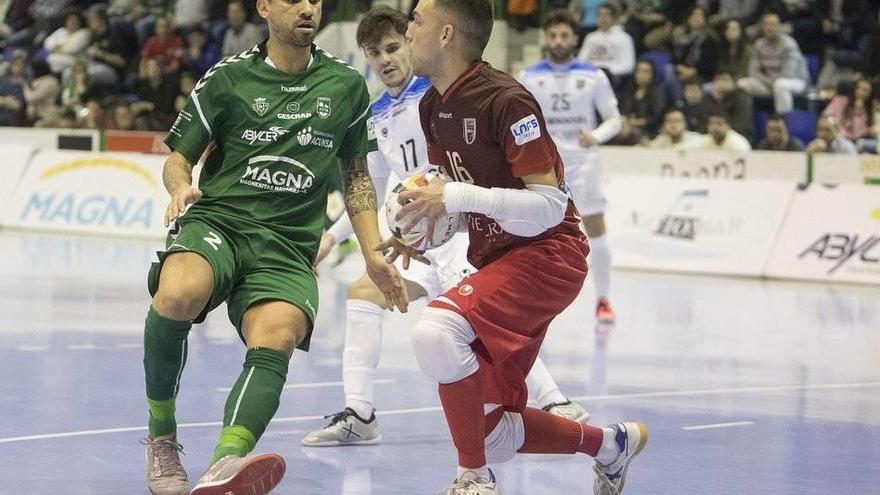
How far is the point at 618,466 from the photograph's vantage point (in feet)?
18.2

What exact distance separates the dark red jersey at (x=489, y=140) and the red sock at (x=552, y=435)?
0.57m

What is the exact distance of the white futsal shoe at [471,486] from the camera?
5121 millimetres

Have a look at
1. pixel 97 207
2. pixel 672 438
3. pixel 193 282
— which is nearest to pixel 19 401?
pixel 193 282

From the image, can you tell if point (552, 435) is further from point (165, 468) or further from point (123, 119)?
point (123, 119)

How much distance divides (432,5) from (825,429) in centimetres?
320

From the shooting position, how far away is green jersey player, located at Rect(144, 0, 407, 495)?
17.0 ft

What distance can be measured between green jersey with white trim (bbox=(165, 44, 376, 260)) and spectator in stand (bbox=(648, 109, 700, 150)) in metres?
11.9

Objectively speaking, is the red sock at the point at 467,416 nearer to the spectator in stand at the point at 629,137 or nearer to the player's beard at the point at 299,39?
the player's beard at the point at 299,39

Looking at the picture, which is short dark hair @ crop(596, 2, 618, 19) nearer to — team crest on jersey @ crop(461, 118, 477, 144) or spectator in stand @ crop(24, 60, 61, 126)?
spectator in stand @ crop(24, 60, 61, 126)

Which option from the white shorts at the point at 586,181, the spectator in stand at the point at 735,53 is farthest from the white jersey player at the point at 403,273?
the spectator in stand at the point at 735,53

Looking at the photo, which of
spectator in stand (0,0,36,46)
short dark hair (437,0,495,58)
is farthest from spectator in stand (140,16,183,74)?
short dark hair (437,0,495,58)

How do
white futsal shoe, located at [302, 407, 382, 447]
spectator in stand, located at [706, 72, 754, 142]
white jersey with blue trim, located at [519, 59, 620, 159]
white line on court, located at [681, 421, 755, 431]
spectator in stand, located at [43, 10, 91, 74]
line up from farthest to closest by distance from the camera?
spectator in stand, located at [43, 10, 91, 74] → spectator in stand, located at [706, 72, 754, 142] → white jersey with blue trim, located at [519, 59, 620, 159] → white line on court, located at [681, 421, 755, 431] → white futsal shoe, located at [302, 407, 382, 447]

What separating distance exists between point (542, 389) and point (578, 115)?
209 inches

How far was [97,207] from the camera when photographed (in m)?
18.9
